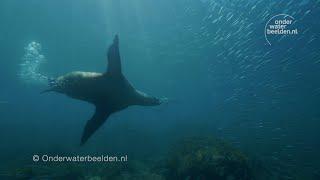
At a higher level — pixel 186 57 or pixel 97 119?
pixel 186 57

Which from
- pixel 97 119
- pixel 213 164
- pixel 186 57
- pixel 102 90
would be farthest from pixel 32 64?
pixel 102 90

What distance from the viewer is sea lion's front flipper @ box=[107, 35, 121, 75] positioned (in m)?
5.99

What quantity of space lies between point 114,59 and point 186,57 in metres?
23.2

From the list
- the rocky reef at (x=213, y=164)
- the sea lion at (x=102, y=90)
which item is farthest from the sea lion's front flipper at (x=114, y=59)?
the rocky reef at (x=213, y=164)

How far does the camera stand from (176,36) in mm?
24406

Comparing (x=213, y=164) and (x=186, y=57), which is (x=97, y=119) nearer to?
(x=213, y=164)

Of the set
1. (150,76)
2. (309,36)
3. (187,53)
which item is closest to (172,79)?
(150,76)

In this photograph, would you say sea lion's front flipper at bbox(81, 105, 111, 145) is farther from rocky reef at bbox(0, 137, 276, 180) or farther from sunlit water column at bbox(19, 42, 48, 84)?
sunlit water column at bbox(19, 42, 48, 84)

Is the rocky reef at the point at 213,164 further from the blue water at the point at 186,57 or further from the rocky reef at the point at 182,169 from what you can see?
the blue water at the point at 186,57

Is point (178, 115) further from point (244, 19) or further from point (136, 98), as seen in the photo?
point (136, 98)

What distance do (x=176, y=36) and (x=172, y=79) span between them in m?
12.5

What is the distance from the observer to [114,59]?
6.28 metres

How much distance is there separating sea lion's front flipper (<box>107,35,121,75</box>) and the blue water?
388 cm

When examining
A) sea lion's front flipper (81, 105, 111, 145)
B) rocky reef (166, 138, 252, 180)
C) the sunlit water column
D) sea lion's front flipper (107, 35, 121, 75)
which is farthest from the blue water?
sea lion's front flipper (107, 35, 121, 75)
